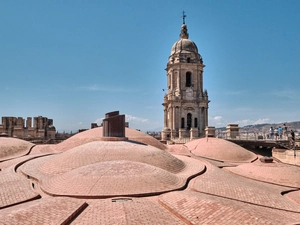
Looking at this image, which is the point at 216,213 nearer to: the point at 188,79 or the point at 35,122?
the point at 35,122

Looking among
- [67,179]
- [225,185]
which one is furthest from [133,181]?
[225,185]

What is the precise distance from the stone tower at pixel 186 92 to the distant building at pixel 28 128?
15385 mm

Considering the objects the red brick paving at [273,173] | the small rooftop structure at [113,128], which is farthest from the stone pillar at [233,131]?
the small rooftop structure at [113,128]

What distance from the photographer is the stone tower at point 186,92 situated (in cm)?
3771

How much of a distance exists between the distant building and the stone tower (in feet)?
50.5

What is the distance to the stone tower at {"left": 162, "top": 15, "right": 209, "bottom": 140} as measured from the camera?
124 ft

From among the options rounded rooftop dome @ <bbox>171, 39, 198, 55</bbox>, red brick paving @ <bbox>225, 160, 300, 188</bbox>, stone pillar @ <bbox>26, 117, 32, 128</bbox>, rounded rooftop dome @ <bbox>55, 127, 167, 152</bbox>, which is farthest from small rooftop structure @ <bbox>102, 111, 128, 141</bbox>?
rounded rooftop dome @ <bbox>171, 39, 198, 55</bbox>

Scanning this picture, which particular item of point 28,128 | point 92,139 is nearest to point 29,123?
point 28,128

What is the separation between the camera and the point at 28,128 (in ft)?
97.6

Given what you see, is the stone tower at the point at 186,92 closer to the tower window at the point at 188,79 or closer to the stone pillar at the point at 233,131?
the tower window at the point at 188,79

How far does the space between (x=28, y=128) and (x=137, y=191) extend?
23.4 meters

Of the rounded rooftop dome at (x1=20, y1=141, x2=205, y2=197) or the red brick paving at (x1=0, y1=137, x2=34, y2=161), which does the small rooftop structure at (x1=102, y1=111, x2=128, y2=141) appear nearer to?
the rounded rooftop dome at (x1=20, y1=141, x2=205, y2=197)

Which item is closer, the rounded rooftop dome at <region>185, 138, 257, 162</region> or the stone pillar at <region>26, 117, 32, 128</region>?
the rounded rooftop dome at <region>185, 138, 257, 162</region>

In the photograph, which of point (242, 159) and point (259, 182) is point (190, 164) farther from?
point (242, 159)
